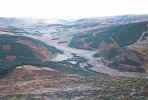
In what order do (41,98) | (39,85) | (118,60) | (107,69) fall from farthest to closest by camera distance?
1. (118,60)
2. (107,69)
3. (39,85)
4. (41,98)

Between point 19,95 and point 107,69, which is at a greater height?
point 19,95

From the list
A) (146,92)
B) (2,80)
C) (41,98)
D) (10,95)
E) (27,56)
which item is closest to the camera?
(146,92)

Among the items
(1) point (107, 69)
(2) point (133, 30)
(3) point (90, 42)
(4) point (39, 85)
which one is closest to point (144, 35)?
(2) point (133, 30)

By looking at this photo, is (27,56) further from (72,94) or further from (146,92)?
(146,92)

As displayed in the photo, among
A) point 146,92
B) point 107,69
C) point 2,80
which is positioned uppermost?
point 146,92

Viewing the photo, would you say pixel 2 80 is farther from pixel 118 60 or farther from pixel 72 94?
pixel 118 60

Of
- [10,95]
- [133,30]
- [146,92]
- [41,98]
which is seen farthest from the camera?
[133,30]

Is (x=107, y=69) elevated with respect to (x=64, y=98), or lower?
lower

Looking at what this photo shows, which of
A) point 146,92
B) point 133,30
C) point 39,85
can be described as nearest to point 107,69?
point 39,85

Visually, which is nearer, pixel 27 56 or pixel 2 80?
pixel 2 80
